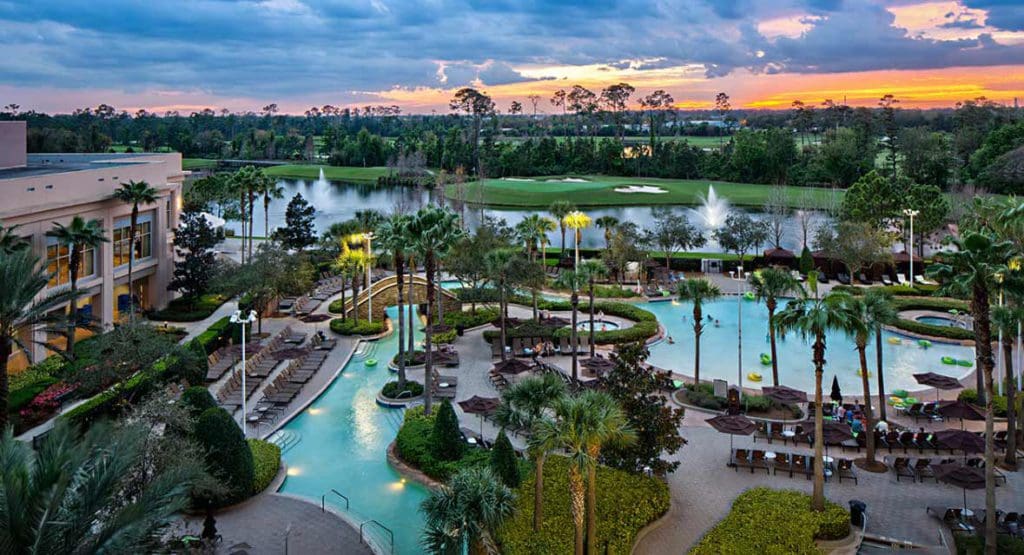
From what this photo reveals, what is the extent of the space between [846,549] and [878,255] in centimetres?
3925

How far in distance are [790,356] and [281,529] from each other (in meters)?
29.1

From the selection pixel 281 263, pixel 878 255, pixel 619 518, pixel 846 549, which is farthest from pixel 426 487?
pixel 878 255

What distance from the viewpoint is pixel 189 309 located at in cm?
4484

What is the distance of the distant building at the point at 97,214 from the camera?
33688 mm

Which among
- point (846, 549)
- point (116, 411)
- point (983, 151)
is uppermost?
point (983, 151)

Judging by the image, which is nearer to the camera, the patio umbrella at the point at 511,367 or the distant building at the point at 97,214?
the patio umbrella at the point at 511,367

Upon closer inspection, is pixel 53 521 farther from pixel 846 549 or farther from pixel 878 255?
pixel 878 255

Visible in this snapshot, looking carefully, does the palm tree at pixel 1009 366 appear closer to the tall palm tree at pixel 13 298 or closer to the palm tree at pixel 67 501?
the palm tree at pixel 67 501

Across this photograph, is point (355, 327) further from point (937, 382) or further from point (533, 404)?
point (937, 382)

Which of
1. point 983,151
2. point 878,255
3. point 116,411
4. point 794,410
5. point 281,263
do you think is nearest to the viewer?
point 116,411

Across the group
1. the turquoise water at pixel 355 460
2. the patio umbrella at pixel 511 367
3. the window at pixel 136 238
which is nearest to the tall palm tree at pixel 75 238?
the window at pixel 136 238

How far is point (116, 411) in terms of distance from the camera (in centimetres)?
2747

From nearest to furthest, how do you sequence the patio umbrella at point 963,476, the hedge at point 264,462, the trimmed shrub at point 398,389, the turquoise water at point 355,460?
1. the patio umbrella at point 963,476
2. the turquoise water at point 355,460
3. the hedge at point 264,462
4. the trimmed shrub at point 398,389

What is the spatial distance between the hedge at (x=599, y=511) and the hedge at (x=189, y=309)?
28189 millimetres
